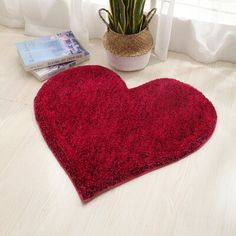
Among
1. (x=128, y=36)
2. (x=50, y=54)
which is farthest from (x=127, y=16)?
(x=50, y=54)

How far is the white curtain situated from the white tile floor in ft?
1.16

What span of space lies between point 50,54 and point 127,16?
410 millimetres

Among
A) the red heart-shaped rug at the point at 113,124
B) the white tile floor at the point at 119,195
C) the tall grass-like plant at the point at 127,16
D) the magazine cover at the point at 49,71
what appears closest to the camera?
the white tile floor at the point at 119,195

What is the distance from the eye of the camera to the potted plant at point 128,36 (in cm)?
142

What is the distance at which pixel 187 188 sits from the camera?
1.15 meters

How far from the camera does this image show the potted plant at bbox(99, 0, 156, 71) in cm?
142

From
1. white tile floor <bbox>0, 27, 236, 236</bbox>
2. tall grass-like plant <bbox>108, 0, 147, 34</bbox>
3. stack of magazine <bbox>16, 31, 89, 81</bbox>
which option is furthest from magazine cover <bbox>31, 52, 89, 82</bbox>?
tall grass-like plant <bbox>108, 0, 147, 34</bbox>

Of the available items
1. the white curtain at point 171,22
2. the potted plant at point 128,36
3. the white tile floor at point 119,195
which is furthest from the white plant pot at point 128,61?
the white tile floor at point 119,195

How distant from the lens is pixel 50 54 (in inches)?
61.9

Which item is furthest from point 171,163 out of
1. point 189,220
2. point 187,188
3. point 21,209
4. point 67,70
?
point 67,70

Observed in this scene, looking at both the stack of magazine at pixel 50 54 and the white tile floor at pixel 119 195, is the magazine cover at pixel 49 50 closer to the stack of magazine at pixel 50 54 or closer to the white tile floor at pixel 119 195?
the stack of magazine at pixel 50 54

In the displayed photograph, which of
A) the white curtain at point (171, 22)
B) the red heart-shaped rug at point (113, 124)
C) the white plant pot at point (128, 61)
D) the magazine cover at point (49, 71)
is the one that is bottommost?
the red heart-shaped rug at point (113, 124)

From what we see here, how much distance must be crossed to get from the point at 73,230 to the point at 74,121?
44 centimetres

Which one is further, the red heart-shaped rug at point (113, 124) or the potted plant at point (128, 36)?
the potted plant at point (128, 36)
